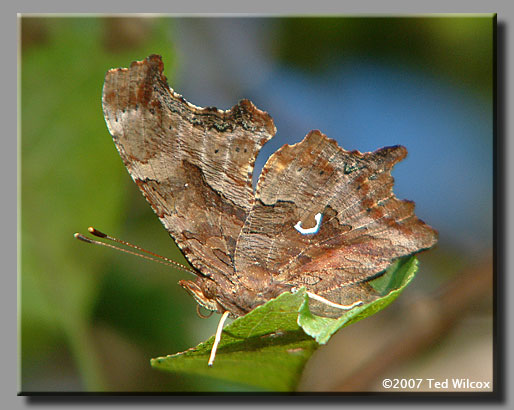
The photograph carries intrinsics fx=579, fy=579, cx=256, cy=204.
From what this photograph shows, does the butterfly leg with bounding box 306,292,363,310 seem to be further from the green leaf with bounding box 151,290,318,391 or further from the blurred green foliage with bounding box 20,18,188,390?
the blurred green foliage with bounding box 20,18,188,390

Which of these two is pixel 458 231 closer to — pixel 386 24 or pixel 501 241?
pixel 501 241

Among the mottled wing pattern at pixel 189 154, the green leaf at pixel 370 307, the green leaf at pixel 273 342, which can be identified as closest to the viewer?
the green leaf at pixel 370 307

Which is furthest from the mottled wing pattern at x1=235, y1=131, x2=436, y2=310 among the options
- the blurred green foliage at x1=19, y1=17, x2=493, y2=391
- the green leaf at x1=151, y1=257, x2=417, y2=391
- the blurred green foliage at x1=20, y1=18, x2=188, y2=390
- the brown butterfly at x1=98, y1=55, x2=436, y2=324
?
the blurred green foliage at x1=20, y1=18, x2=188, y2=390

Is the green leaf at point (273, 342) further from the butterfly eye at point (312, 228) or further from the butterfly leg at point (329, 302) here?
the butterfly eye at point (312, 228)

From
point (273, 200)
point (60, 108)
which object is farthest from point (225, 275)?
point (60, 108)

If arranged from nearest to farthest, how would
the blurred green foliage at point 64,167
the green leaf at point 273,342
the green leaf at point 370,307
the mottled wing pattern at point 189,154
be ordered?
the green leaf at point 370,307 < the green leaf at point 273,342 < the mottled wing pattern at point 189,154 < the blurred green foliage at point 64,167

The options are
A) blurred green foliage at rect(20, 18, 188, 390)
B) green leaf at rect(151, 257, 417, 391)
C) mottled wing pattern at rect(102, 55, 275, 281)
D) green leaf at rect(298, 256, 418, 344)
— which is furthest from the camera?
blurred green foliage at rect(20, 18, 188, 390)

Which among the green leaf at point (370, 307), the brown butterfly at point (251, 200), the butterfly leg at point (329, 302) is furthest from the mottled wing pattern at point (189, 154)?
the green leaf at point (370, 307)
